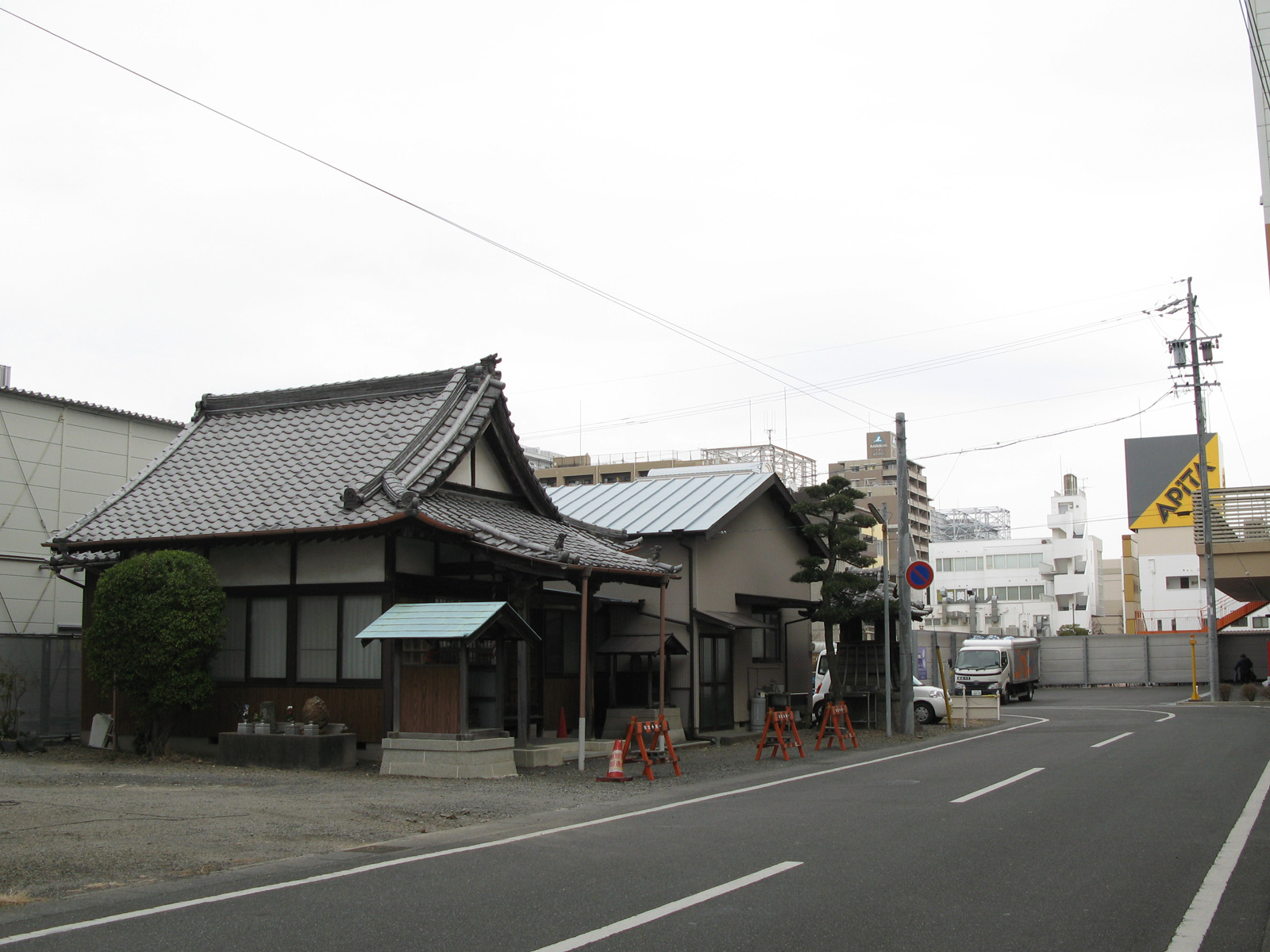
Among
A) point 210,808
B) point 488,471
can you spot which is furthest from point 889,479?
point 210,808

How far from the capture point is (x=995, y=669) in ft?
132

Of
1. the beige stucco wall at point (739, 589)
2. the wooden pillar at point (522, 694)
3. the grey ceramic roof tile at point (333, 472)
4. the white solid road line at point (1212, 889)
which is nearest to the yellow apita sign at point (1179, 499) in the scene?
the beige stucco wall at point (739, 589)

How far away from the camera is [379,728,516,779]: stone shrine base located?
15.0 meters

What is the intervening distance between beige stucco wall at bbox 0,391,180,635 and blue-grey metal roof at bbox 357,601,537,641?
13.0 meters

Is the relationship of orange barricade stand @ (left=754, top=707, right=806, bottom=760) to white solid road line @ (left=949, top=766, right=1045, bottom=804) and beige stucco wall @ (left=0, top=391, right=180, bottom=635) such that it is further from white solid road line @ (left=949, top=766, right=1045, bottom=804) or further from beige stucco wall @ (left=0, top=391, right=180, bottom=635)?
beige stucco wall @ (left=0, top=391, right=180, bottom=635)

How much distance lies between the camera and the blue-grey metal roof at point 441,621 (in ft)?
48.7

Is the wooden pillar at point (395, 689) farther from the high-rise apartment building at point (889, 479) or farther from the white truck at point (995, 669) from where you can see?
the high-rise apartment building at point (889, 479)

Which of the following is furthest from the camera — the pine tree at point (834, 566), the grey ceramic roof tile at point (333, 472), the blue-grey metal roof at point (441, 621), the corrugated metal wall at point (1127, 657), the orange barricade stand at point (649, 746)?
the corrugated metal wall at point (1127, 657)

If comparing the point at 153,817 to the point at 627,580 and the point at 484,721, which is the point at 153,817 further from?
the point at 627,580

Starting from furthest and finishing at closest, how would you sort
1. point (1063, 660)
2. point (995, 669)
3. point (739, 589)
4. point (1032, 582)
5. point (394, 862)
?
point (1032, 582)
point (1063, 660)
point (995, 669)
point (739, 589)
point (394, 862)

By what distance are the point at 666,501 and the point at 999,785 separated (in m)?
12.8

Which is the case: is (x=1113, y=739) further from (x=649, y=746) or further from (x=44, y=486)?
(x=44, y=486)

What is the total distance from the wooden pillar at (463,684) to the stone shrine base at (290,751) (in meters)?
1.97

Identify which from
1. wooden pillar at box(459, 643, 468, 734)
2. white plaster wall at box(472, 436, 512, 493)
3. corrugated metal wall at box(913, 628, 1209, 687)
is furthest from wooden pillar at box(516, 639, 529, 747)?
corrugated metal wall at box(913, 628, 1209, 687)
